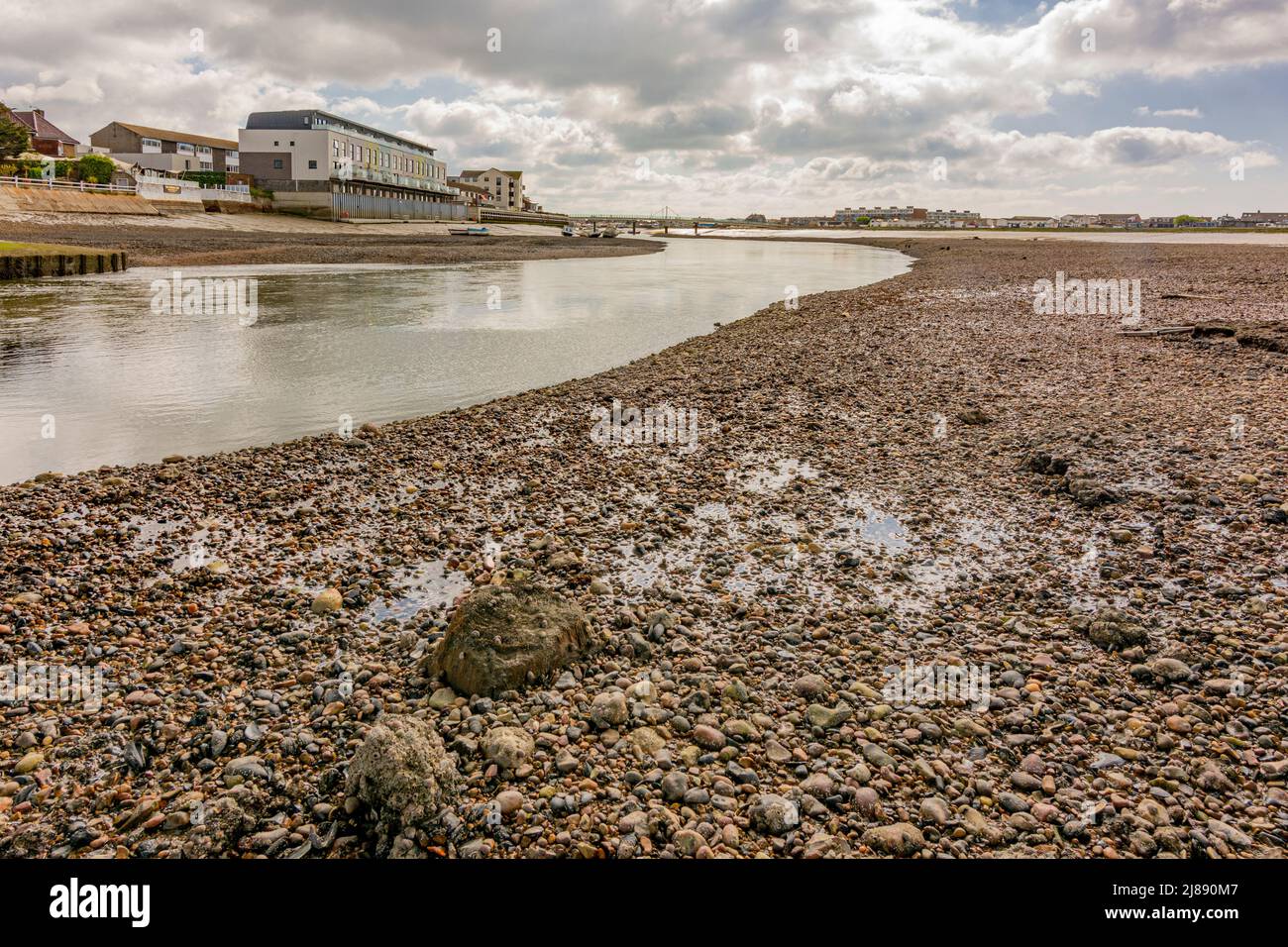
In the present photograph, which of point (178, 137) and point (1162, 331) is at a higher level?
point (178, 137)

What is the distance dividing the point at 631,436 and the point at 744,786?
869 cm

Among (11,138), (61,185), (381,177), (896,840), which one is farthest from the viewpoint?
(381,177)

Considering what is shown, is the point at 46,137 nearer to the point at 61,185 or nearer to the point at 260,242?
the point at 61,185

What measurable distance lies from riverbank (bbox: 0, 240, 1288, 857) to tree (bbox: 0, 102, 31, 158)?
3450 inches

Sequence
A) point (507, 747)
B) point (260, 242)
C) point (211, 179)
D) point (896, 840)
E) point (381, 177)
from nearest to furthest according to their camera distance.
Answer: point (896, 840)
point (507, 747)
point (260, 242)
point (211, 179)
point (381, 177)

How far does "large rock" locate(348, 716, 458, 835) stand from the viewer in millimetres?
4164

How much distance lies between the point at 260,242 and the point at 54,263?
36746mm

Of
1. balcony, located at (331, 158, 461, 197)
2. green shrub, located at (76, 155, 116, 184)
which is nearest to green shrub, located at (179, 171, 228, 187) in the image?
balcony, located at (331, 158, 461, 197)

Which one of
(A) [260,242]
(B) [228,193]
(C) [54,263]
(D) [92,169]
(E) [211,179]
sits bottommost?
(C) [54,263]

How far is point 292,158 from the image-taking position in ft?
386

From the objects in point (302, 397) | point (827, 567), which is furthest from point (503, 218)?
point (827, 567)

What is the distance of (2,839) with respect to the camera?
4.08 m

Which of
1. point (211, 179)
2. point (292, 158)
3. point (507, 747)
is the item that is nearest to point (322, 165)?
point (292, 158)
